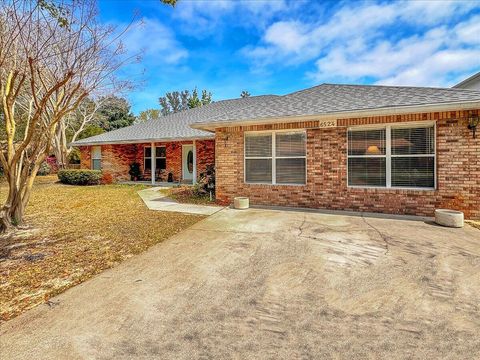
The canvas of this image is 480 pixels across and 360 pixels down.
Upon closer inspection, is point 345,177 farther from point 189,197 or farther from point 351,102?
point 189,197

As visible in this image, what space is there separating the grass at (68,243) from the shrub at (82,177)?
6.17 meters

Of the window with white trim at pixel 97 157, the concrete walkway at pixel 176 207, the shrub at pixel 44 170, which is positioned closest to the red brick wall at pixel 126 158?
the window with white trim at pixel 97 157

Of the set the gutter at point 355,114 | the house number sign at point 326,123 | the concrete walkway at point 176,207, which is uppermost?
the gutter at point 355,114

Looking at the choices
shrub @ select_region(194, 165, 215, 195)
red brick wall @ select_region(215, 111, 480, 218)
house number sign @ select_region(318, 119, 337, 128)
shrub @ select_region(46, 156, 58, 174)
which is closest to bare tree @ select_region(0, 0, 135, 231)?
red brick wall @ select_region(215, 111, 480, 218)

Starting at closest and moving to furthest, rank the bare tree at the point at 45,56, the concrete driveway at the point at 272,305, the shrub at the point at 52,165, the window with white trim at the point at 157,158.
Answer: the concrete driveway at the point at 272,305, the bare tree at the point at 45,56, the window with white trim at the point at 157,158, the shrub at the point at 52,165

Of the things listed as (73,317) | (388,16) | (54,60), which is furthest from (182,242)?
(388,16)

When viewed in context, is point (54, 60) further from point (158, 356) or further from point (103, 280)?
Result: point (158, 356)

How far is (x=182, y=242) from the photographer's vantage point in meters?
5.32

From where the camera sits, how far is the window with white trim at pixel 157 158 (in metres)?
16.5

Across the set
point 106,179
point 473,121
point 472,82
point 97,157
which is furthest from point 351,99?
point 97,157

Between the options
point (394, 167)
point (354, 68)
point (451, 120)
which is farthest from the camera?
point (354, 68)

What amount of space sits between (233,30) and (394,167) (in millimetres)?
9972

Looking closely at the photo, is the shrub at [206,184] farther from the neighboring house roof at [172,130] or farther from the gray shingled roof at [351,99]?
the neighboring house roof at [172,130]

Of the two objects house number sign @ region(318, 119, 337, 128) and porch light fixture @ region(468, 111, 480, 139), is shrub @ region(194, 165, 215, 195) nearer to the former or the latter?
house number sign @ region(318, 119, 337, 128)
